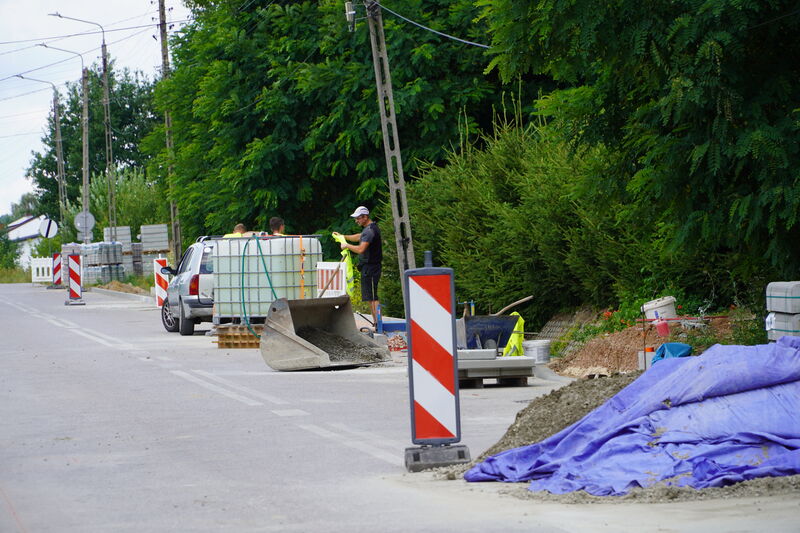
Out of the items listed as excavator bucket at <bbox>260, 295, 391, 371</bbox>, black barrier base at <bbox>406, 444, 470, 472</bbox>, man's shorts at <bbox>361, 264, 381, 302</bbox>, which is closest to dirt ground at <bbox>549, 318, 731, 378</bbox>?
excavator bucket at <bbox>260, 295, 391, 371</bbox>

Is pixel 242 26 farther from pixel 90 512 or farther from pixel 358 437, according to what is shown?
pixel 90 512

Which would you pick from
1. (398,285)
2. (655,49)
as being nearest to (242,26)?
(398,285)

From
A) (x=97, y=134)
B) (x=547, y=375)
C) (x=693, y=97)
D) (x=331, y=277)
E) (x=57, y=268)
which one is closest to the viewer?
(x=693, y=97)

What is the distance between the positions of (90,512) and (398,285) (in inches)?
715

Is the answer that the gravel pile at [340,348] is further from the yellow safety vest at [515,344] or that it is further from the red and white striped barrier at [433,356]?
the red and white striped barrier at [433,356]

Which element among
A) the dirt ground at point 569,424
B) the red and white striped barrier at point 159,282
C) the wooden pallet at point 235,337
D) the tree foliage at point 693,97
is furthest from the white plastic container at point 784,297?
the red and white striped barrier at point 159,282

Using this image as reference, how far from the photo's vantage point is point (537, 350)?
15.2m

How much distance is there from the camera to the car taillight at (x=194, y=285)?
22578mm

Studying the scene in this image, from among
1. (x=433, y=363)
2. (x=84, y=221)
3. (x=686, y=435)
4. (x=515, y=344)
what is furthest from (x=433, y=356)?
(x=84, y=221)

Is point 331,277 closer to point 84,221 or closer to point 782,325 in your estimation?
point 782,325

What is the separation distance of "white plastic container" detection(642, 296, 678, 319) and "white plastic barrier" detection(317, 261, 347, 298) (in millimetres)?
10504

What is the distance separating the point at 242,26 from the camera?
3519cm

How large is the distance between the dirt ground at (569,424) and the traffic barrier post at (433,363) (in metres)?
0.25

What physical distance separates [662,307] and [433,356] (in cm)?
681
